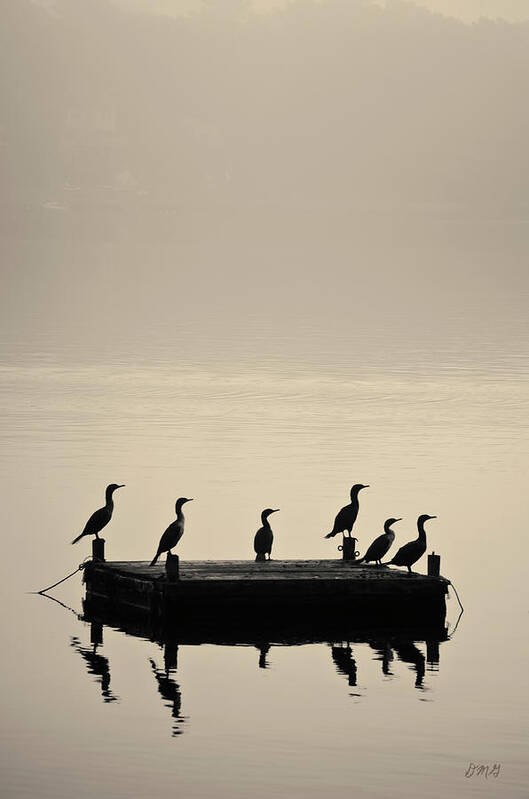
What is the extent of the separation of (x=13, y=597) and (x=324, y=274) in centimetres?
13398

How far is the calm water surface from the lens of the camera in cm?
2297

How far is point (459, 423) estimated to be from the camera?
56.7 metres

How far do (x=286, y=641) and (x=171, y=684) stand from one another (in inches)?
99.6

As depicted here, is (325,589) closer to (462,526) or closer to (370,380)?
(462,526)

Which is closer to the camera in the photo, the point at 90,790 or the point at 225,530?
the point at 90,790

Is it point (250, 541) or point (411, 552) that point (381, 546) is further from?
point (250, 541)

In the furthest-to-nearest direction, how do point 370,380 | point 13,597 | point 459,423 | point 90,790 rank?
point 370,380 < point 459,423 < point 13,597 < point 90,790

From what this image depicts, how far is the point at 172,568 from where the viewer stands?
27.7 m

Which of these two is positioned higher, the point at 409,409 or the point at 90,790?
the point at 409,409

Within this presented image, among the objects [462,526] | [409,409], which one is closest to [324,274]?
[409,409]

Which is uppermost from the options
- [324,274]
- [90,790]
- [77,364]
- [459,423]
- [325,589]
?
[324,274]

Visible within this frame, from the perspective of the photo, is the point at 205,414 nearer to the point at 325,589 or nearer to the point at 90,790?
the point at 325,589

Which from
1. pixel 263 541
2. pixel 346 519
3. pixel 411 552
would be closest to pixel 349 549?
pixel 346 519

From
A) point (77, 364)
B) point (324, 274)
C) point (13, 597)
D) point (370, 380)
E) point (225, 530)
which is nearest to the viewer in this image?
point (13, 597)
